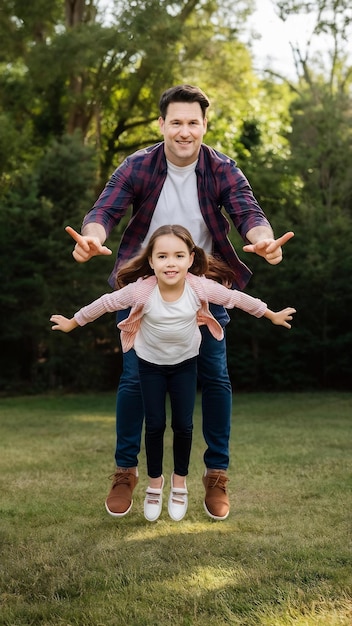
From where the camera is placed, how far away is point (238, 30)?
58.6 ft

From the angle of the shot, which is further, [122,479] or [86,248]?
[122,479]

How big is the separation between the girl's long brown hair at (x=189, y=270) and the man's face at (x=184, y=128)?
0.39 metres

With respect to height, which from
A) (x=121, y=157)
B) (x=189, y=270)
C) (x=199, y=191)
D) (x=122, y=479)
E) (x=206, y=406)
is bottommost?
(x=122, y=479)

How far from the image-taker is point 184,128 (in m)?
3.65

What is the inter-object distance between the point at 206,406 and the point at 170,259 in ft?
2.86

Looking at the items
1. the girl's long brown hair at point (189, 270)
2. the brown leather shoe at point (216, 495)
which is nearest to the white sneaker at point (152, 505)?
the brown leather shoe at point (216, 495)

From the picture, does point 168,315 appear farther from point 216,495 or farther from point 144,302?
point 216,495

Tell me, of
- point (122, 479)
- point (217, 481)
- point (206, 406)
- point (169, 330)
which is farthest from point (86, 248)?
point (217, 481)

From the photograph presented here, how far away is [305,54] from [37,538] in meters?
16.7

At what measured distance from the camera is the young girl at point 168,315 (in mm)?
3518

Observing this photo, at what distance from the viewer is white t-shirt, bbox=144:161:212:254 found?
3.82 meters

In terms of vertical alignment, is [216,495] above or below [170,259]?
below

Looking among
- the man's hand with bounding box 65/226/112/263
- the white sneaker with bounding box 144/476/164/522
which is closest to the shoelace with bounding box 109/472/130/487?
the white sneaker with bounding box 144/476/164/522

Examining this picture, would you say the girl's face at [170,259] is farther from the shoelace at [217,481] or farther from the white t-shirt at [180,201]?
the shoelace at [217,481]
